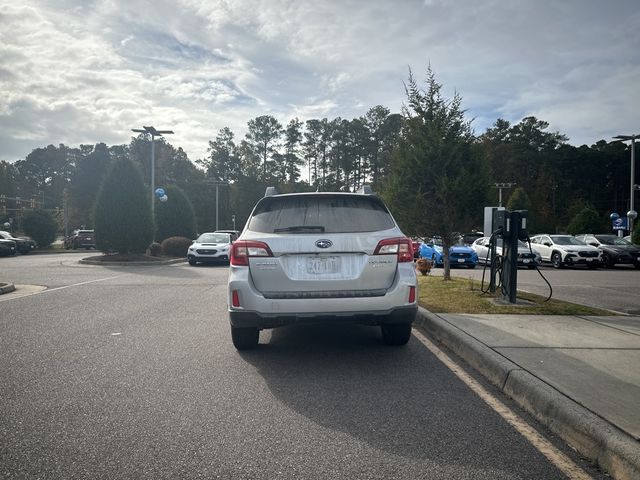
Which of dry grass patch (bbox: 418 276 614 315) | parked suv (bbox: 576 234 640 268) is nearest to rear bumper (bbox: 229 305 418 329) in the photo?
dry grass patch (bbox: 418 276 614 315)

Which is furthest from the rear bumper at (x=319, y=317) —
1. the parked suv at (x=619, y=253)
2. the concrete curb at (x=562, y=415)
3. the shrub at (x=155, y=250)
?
the shrub at (x=155, y=250)

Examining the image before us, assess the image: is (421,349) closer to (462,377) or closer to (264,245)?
(462,377)

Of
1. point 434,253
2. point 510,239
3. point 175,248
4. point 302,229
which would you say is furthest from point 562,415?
point 175,248

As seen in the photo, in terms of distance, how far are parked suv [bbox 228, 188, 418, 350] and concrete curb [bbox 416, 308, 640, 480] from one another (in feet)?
2.87

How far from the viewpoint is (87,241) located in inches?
1679

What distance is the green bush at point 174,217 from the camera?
31531 millimetres

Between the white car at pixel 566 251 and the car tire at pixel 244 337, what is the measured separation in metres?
21.3

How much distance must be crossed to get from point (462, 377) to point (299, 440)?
2124 mm

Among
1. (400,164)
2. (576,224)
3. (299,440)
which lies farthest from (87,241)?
(299,440)

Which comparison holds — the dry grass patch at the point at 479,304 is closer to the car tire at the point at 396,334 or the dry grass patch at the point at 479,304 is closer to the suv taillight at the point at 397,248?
the car tire at the point at 396,334

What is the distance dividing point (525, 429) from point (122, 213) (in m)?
22.6

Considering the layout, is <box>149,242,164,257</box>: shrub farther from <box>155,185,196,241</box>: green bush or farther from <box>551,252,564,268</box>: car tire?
<box>551,252,564,268</box>: car tire

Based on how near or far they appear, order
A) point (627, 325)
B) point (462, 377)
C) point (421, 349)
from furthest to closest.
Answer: point (627, 325)
point (421, 349)
point (462, 377)

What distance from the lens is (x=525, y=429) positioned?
3438 millimetres
